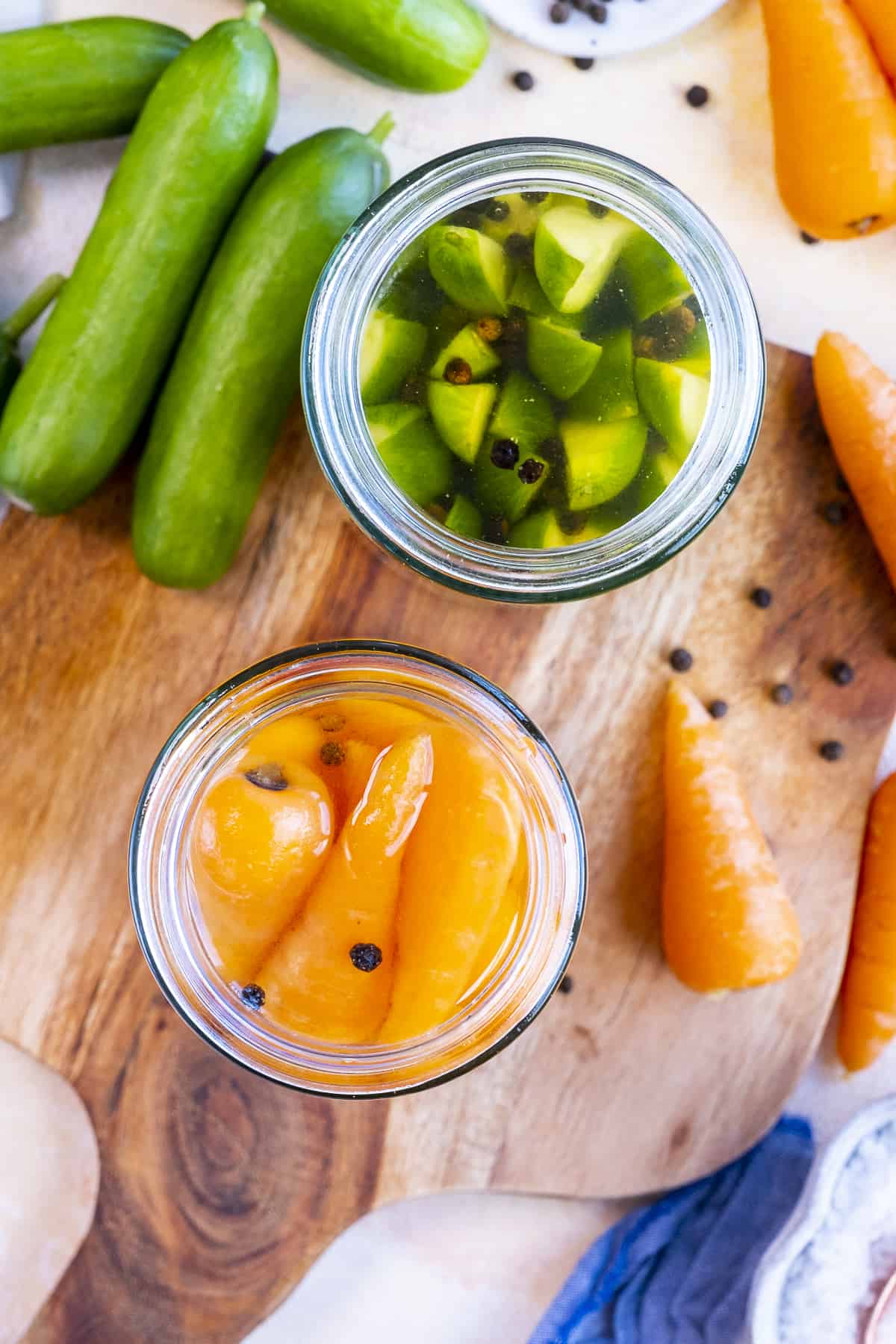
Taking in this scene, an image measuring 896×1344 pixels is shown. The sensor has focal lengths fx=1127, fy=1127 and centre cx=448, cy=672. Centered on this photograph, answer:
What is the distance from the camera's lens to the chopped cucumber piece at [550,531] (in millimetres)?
866

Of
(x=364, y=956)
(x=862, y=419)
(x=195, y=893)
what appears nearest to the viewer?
(x=364, y=956)

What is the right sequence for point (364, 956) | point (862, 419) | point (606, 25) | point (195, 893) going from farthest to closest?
1. point (606, 25)
2. point (862, 419)
3. point (195, 893)
4. point (364, 956)

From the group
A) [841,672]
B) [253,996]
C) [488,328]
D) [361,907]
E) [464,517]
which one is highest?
[488,328]

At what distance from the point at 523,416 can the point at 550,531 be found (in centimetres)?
9

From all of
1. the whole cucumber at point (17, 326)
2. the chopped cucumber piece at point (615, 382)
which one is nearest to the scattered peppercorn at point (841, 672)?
the chopped cucumber piece at point (615, 382)

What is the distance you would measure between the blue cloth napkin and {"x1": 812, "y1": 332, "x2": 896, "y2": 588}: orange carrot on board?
0.67 metres

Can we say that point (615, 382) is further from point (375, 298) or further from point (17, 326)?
point (17, 326)

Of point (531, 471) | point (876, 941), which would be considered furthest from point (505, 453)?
point (876, 941)

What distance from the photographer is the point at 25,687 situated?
1.10m

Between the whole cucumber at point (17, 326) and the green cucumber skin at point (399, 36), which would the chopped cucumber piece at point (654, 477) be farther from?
the whole cucumber at point (17, 326)

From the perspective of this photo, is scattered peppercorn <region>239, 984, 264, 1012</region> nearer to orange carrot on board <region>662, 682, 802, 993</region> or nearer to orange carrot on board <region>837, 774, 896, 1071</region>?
orange carrot on board <region>662, 682, 802, 993</region>

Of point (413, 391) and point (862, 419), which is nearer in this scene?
point (413, 391)

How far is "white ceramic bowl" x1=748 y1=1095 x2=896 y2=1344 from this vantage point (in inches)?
46.2

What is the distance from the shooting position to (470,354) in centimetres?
85
